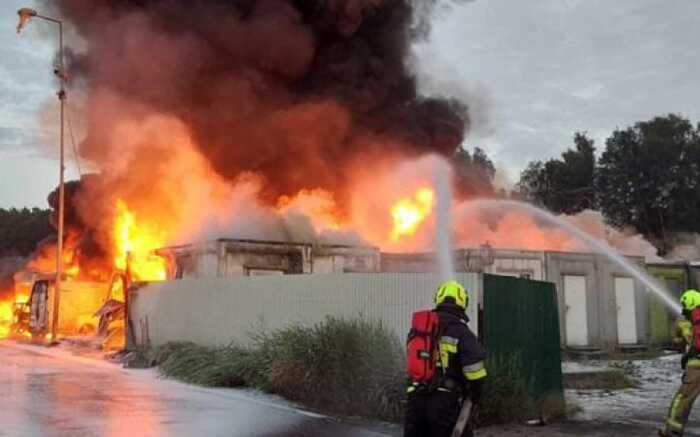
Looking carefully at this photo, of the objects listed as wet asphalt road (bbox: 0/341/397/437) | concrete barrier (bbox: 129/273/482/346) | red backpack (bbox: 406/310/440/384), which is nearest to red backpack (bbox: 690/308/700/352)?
concrete barrier (bbox: 129/273/482/346)

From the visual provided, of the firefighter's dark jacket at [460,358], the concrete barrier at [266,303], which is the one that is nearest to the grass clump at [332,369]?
the concrete barrier at [266,303]

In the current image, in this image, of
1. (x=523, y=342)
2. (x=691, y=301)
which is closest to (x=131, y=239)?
(x=523, y=342)

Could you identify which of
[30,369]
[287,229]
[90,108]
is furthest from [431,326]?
[90,108]

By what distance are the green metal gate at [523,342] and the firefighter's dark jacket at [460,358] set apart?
13.1 ft

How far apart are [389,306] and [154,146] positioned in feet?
60.8

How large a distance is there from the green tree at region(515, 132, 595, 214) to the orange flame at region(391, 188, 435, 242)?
21692 mm

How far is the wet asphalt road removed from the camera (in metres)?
8.70

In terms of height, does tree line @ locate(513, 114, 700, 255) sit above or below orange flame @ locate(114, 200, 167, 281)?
above

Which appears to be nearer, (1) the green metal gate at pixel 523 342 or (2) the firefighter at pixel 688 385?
(2) the firefighter at pixel 688 385

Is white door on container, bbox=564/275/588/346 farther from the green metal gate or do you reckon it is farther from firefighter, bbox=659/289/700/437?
firefighter, bbox=659/289/700/437

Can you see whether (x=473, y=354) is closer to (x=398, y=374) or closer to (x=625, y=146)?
(x=398, y=374)

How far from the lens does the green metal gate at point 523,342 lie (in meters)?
9.30

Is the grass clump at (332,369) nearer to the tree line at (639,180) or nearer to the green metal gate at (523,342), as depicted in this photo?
the green metal gate at (523,342)

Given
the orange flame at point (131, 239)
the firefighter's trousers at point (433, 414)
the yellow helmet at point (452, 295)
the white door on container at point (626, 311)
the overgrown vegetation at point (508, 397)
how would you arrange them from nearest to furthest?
1. the firefighter's trousers at point (433, 414)
2. the yellow helmet at point (452, 295)
3. the overgrown vegetation at point (508, 397)
4. the white door on container at point (626, 311)
5. the orange flame at point (131, 239)
